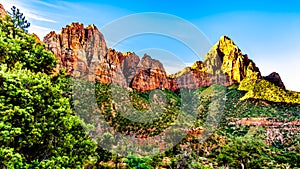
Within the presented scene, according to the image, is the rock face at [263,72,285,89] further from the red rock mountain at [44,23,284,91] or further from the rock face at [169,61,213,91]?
the rock face at [169,61,213,91]

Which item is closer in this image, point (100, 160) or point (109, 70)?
point (100, 160)

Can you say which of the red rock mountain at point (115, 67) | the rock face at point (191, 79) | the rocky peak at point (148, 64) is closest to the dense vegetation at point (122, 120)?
the rock face at point (191, 79)

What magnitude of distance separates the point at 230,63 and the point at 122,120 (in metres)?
58.4

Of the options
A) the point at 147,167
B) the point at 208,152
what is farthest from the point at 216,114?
the point at 147,167

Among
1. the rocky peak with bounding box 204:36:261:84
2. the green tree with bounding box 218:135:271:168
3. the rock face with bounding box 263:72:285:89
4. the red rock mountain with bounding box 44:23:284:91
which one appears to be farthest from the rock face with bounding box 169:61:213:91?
the green tree with bounding box 218:135:271:168

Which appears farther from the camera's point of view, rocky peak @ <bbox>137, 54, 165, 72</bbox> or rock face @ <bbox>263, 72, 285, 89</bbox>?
rock face @ <bbox>263, 72, 285, 89</bbox>

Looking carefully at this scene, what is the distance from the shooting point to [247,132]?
4806cm

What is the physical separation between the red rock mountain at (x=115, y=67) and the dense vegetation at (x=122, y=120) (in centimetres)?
446

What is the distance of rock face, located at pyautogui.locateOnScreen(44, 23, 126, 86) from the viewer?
53.4 m

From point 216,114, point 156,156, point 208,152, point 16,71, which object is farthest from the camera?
point 216,114

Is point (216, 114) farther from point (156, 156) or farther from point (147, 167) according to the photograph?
point (147, 167)

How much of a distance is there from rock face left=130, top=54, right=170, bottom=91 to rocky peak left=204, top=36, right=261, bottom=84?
688 inches

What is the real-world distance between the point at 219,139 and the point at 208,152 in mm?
6800

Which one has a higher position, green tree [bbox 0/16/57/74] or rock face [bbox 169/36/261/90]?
rock face [bbox 169/36/261/90]
